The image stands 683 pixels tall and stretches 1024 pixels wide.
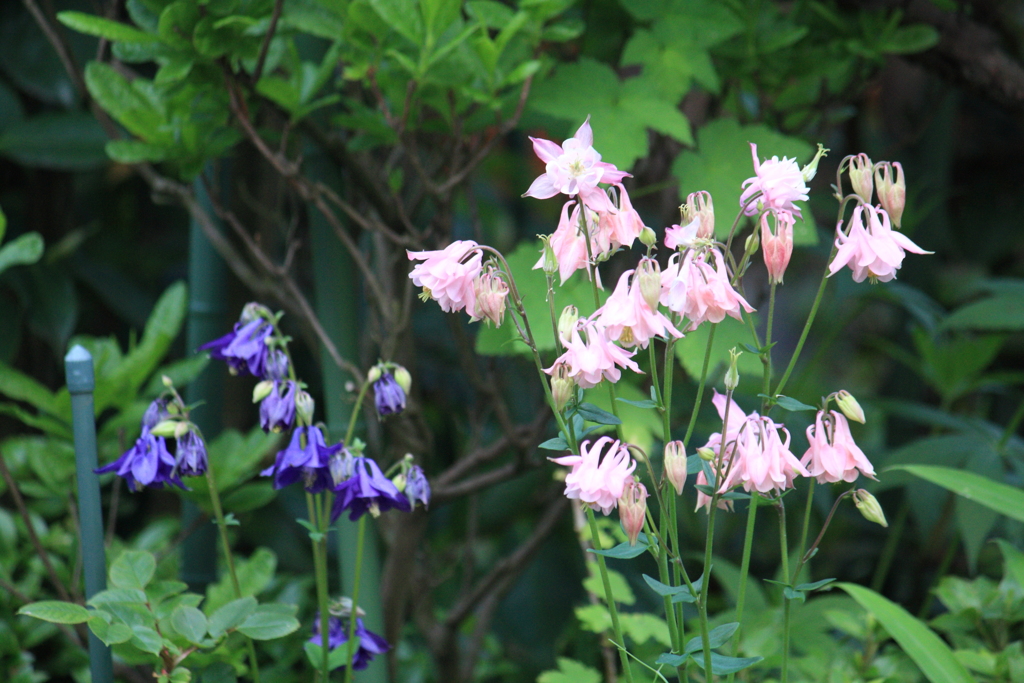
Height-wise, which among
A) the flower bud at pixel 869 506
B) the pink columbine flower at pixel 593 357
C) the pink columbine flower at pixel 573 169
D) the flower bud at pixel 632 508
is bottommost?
the flower bud at pixel 869 506

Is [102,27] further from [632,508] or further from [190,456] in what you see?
[632,508]

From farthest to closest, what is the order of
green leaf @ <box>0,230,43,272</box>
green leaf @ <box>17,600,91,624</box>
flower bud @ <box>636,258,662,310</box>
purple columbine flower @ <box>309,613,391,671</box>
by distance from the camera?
green leaf @ <box>0,230,43,272</box> → purple columbine flower @ <box>309,613,391,671</box> → green leaf @ <box>17,600,91,624</box> → flower bud @ <box>636,258,662,310</box>

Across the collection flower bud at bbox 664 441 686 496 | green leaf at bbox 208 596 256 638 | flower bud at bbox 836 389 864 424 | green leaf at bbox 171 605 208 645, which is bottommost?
green leaf at bbox 208 596 256 638

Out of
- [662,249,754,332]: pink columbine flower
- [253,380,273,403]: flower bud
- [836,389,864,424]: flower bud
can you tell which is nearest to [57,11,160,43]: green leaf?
[253,380,273,403]: flower bud

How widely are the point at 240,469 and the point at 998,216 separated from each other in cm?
170

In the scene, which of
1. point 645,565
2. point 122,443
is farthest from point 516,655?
point 122,443

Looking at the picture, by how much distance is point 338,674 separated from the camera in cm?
92

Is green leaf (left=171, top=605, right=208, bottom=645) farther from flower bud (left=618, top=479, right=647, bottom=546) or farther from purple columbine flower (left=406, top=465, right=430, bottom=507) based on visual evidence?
flower bud (left=618, top=479, right=647, bottom=546)

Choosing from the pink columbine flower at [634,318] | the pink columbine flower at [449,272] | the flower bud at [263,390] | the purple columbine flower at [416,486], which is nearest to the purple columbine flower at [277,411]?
the flower bud at [263,390]

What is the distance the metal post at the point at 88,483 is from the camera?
70cm

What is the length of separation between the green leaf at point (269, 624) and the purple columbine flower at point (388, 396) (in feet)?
0.66

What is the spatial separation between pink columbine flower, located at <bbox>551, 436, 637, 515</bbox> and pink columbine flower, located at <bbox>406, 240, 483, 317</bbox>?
0.13 m

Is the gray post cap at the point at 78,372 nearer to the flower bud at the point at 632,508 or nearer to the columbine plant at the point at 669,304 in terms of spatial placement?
the columbine plant at the point at 669,304

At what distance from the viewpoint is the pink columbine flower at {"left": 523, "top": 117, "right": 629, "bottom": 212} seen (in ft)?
1.59
